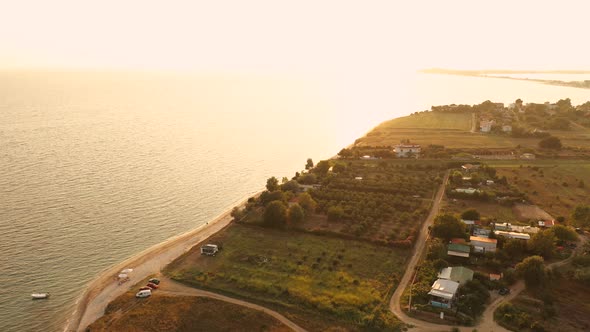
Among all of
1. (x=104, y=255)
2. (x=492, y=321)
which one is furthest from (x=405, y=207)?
(x=104, y=255)

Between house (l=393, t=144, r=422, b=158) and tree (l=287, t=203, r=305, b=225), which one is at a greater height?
house (l=393, t=144, r=422, b=158)

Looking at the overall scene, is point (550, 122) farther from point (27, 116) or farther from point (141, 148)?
point (27, 116)

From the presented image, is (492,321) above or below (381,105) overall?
below

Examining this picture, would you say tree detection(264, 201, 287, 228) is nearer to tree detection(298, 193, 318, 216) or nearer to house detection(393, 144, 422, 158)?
tree detection(298, 193, 318, 216)

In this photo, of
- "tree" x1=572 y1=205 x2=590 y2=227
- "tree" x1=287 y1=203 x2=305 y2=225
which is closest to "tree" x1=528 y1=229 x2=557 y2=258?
"tree" x1=572 y1=205 x2=590 y2=227

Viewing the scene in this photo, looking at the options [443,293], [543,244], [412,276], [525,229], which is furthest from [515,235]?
[443,293]

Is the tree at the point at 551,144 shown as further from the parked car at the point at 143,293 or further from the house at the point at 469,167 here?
the parked car at the point at 143,293
